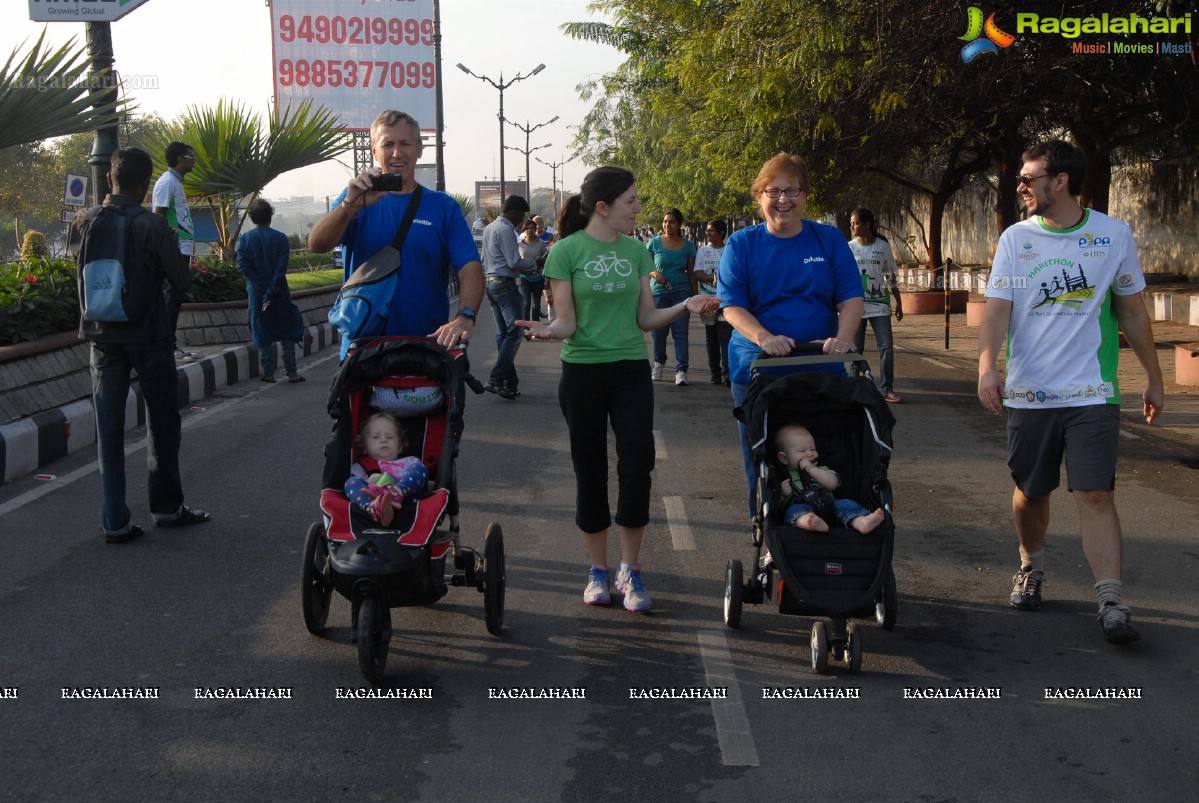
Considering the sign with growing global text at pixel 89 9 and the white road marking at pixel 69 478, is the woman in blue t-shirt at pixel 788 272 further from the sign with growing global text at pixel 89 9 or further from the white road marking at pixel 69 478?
the sign with growing global text at pixel 89 9

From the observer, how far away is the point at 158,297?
22.0ft

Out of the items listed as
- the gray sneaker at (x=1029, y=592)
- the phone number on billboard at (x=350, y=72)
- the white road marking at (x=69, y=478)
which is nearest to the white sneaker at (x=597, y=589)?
the gray sneaker at (x=1029, y=592)

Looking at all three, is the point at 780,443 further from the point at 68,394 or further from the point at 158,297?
the point at 68,394

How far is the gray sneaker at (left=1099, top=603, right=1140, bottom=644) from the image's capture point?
4.80 metres

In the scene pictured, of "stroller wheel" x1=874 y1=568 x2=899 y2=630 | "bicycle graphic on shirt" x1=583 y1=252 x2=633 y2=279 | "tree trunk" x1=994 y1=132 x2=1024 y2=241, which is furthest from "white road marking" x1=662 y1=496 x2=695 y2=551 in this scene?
"tree trunk" x1=994 y1=132 x2=1024 y2=241

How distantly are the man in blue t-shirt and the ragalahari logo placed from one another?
30.0 ft

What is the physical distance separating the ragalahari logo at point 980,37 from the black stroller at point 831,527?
9014 mm

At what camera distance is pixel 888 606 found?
4957mm

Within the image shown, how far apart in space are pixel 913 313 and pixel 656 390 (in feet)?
44.9

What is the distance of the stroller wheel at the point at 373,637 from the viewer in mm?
4281

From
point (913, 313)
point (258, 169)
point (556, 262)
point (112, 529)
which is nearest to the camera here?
point (556, 262)

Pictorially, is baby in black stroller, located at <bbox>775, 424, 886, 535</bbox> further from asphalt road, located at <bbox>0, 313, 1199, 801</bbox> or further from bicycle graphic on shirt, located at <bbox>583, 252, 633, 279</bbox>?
bicycle graphic on shirt, located at <bbox>583, 252, 633, 279</bbox>

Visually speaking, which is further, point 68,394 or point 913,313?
point 913,313

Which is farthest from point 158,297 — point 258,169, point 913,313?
point 913,313
